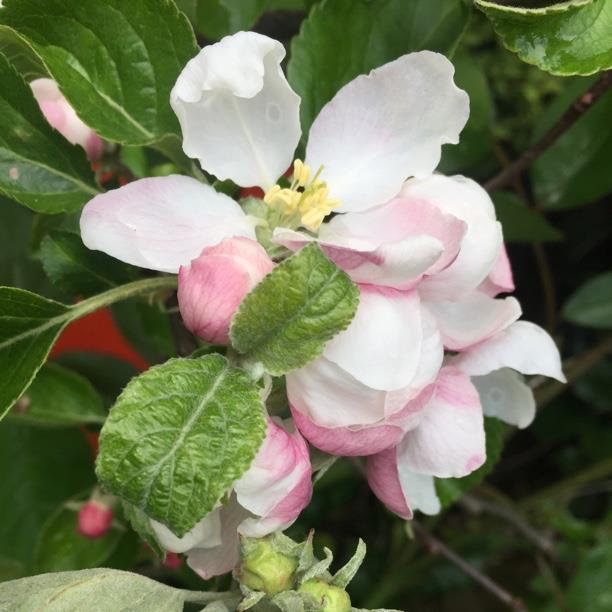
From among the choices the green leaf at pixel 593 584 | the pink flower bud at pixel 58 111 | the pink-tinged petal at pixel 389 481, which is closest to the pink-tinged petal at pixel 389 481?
the pink-tinged petal at pixel 389 481

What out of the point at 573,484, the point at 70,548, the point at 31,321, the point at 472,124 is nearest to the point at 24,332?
the point at 31,321

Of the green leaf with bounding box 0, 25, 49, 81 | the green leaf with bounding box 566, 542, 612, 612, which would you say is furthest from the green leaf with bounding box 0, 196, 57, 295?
the green leaf with bounding box 566, 542, 612, 612

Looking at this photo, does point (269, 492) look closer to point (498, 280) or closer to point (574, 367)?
point (498, 280)

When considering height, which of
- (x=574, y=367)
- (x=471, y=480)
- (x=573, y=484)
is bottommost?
(x=573, y=484)

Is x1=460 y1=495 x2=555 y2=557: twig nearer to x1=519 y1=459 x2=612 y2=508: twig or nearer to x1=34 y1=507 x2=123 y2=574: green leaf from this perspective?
x1=519 y1=459 x2=612 y2=508: twig

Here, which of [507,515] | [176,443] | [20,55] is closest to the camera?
[176,443]

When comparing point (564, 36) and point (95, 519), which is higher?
point (564, 36)

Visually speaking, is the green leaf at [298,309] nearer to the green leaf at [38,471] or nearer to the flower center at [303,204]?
the flower center at [303,204]
